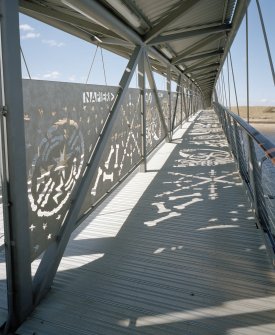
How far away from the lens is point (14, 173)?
3.94ft

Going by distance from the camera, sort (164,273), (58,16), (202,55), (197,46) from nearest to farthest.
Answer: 1. (164,273)
2. (58,16)
3. (197,46)
4. (202,55)

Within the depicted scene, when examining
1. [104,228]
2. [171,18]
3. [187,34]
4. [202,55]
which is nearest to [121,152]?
[104,228]

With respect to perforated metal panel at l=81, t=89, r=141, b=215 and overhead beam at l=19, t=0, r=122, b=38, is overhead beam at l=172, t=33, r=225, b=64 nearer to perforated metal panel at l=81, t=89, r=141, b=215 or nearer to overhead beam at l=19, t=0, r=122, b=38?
overhead beam at l=19, t=0, r=122, b=38

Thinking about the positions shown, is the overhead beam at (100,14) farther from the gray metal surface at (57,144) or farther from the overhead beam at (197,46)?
the overhead beam at (197,46)

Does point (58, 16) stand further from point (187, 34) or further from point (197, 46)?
point (197, 46)

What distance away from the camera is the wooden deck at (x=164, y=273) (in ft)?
4.18

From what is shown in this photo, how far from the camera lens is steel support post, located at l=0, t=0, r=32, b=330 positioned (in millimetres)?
1136

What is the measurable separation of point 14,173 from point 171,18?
265cm

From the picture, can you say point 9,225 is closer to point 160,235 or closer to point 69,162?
point 69,162

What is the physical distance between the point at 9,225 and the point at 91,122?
0.93 metres

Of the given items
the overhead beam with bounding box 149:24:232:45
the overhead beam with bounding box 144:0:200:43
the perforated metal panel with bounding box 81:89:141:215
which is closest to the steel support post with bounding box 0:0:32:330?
the perforated metal panel with bounding box 81:89:141:215

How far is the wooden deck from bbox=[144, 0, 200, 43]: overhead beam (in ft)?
5.65

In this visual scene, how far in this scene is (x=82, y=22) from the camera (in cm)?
301

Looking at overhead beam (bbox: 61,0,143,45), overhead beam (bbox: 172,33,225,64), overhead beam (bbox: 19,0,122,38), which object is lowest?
overhead beam (bbox: 61,0,143,45)
